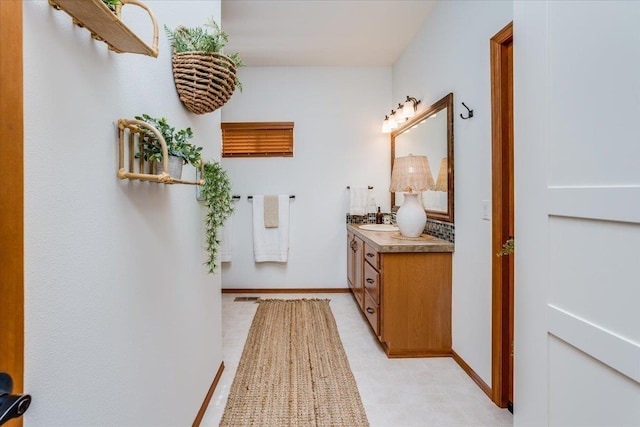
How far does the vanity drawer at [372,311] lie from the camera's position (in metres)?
2.47

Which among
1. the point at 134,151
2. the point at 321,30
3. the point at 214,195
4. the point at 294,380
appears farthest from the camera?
the point at 321,30

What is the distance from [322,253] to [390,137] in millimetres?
1629

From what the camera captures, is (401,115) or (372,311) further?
(401,115)

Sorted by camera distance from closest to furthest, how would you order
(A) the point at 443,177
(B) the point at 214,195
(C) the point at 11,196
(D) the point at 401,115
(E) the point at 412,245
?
1. (C) the point at 11,196
2. (B) the point at 214,195
3. (E) the point at 412,245
4. (A) the point at 443,177
5. (D) the point at 401,115

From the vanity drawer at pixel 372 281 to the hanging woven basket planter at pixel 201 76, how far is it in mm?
1671

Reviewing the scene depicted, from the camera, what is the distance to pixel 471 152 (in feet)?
6.89

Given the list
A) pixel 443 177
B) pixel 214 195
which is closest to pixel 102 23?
pixel 214 195

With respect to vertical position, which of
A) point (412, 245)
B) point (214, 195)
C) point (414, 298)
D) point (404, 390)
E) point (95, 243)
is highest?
point (214, 195)

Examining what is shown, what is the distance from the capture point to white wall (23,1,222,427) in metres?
0.63

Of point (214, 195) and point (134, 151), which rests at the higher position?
point (134, 151)

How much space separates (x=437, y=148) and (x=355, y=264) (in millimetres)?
1416

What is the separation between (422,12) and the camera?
8.98ft

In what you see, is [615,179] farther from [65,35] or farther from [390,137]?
[390,137]

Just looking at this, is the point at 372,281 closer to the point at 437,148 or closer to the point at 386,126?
the point at 437,148
